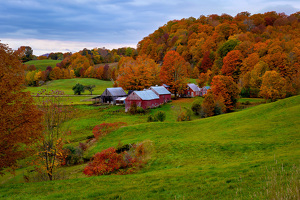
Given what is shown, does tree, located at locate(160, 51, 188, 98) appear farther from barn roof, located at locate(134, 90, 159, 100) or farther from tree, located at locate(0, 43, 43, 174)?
tree, located at locate(0, 43, 43, 174)

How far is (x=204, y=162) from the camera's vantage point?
54.4 ft

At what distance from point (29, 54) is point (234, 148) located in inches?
7429

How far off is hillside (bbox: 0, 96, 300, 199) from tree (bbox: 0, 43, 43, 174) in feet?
8.64

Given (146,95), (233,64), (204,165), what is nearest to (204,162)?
(204,165)

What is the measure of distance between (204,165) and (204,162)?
1233mm

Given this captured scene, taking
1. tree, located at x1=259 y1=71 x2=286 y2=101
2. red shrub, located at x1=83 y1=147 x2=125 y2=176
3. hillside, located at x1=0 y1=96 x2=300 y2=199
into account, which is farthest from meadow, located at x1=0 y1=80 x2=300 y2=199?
tree, located at x1=259 y1=71 x2=286 y2=101

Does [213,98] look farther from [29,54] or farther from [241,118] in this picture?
[29,54]

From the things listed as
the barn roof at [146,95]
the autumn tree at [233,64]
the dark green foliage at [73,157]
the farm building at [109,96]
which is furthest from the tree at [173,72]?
the dark green foliage at [73,157]

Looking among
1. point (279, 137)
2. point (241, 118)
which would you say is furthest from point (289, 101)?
point (279, 137)

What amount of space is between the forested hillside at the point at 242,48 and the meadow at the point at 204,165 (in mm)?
29728

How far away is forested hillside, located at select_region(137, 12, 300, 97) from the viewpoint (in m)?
60.9

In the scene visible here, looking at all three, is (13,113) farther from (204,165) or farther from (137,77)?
(137,77)

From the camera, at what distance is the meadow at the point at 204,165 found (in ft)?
31.4

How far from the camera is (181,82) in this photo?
68938 mm
